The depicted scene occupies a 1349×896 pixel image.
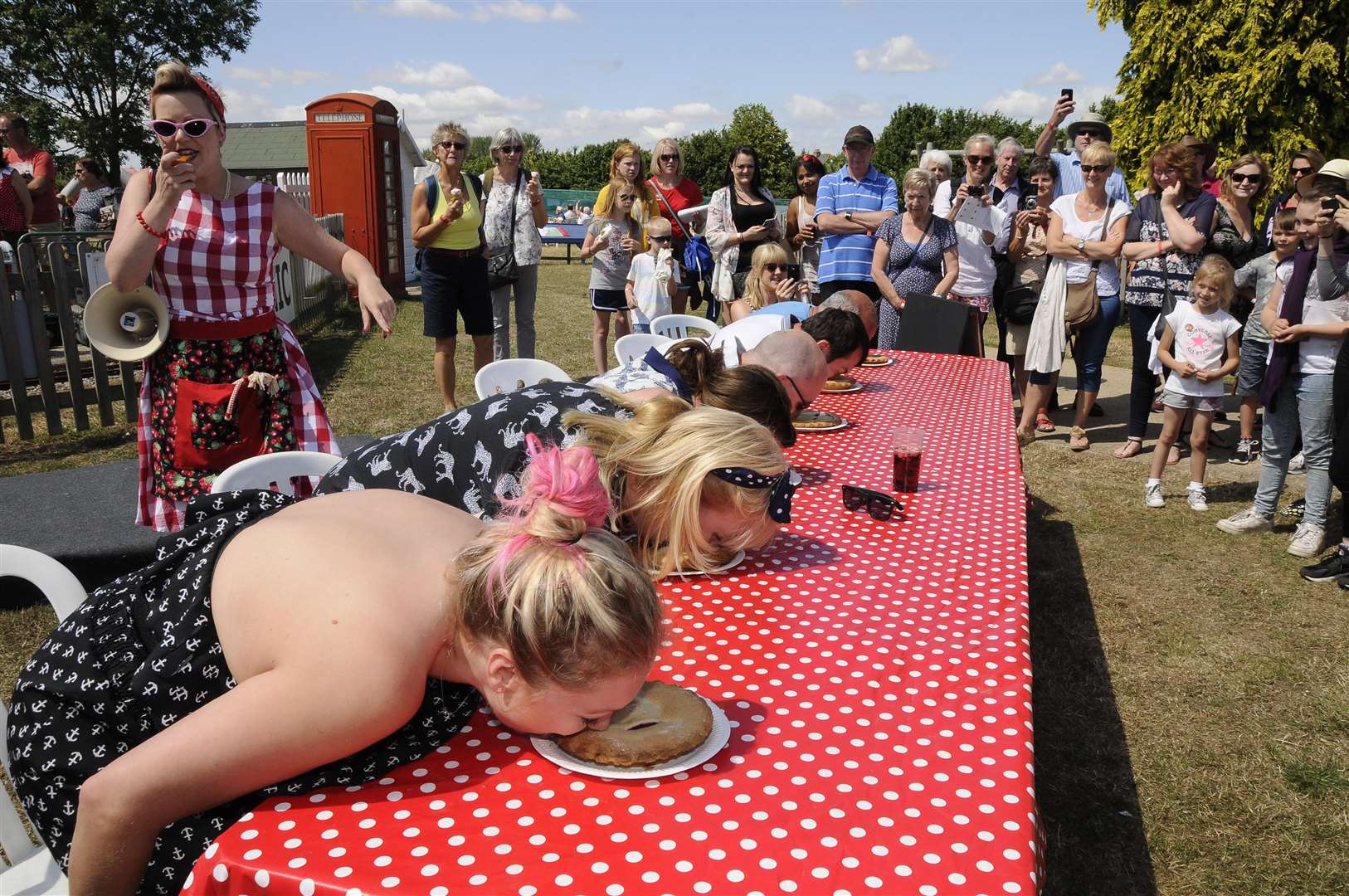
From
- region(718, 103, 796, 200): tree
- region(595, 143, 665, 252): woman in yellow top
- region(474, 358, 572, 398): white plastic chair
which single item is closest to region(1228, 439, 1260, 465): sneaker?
region(595, 143, 665, 252): woman in yellow top

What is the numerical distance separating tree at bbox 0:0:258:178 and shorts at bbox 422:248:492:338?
942 inches

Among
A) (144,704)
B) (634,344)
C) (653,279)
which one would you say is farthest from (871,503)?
(653,279)

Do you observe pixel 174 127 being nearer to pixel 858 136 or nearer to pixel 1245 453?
pixel 858 136

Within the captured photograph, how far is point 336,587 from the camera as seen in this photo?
1240 millimetres

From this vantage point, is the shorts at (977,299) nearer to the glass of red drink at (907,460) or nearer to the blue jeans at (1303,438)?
the blue jeans at (1303,438)

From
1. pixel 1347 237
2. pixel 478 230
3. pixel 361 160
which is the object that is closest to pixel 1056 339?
pixel 1347 237

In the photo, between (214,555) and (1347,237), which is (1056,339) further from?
(214,555)

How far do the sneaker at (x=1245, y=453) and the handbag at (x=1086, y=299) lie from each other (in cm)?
131

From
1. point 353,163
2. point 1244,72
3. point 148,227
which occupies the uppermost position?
point 1244,72

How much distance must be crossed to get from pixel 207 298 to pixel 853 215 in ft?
16.6

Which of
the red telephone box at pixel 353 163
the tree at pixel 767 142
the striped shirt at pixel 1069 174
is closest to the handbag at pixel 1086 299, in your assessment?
the striped shirt at pixel 1069 174

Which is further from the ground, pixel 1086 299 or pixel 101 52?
pixel 101 52

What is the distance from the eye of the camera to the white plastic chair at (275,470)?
236 cm

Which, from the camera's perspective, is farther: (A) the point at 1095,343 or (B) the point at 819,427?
(A) the point at 1095,343
